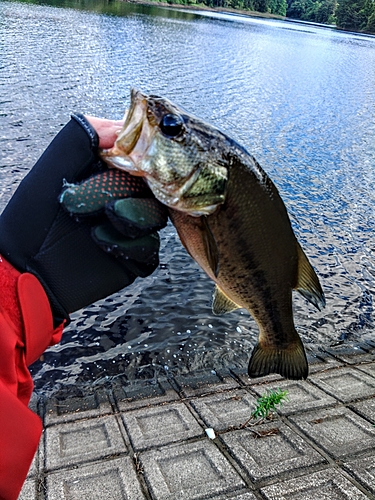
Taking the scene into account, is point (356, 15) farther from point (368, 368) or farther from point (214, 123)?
point (368, 368)

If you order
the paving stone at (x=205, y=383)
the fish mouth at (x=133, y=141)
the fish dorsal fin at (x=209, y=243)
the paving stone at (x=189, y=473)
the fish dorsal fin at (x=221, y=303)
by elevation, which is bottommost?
the paving stone at (x=205, y=383)

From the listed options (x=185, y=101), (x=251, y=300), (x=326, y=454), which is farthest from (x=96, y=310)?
(x=185, y=101)

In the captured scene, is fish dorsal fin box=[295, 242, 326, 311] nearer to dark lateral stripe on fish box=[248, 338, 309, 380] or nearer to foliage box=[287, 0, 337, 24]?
dark lateral stripe on fish box=[248, 338, 309, 380]

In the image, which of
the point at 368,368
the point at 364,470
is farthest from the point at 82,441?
the point at 368,368

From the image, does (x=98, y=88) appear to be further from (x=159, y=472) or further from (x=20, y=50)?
(x=159, y=472)

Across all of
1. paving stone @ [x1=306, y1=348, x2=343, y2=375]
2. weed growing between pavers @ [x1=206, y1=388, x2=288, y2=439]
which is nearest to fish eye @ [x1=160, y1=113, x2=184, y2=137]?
weed growing between pavers @ [x1=206, y1=388, x2=288, y2=439]

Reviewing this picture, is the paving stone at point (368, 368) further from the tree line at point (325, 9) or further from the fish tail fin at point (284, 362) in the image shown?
the tree line at point (325, 9)

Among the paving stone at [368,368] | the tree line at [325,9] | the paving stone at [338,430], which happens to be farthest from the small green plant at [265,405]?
the tree line at [325,9]
